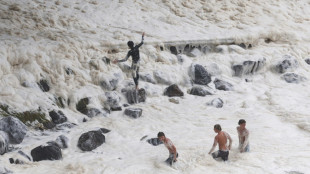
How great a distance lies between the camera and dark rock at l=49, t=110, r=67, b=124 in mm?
10560

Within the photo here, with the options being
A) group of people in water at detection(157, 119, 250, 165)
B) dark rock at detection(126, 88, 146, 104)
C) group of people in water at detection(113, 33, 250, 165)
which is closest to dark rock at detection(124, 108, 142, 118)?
dark rock at detection(126, 88, 146, 104)

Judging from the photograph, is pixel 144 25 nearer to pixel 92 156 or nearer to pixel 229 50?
pixel 229 50

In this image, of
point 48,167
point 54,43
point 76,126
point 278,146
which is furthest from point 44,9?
point 278,146

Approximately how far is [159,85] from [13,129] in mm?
5653

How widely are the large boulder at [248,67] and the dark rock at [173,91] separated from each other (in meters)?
3.04

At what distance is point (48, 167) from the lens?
8.14 m

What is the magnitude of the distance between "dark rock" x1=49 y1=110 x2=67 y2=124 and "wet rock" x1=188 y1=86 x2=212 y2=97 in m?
4.75

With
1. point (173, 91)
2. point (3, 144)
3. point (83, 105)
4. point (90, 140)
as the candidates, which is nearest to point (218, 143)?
point (90, 140)

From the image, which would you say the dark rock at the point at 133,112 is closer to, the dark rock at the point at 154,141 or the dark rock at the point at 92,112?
the dark rock at the point at 92,112

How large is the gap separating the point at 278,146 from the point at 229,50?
7.05 metres

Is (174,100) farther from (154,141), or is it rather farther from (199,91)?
(154,141)

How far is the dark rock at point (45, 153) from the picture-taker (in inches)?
336

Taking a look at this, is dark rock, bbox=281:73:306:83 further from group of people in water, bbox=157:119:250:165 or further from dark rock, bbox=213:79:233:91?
group of people in water, bbox=157:119:250:165

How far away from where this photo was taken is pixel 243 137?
8.61 metres
